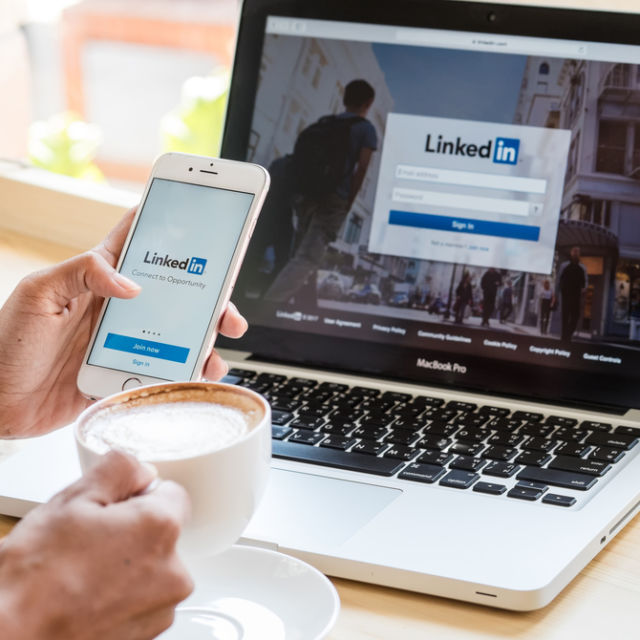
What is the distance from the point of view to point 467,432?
817mm

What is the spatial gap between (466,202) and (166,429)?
20.6 inches

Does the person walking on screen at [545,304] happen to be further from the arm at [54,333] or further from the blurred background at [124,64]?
the blurred background at [124,64]

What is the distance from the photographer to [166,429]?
533 millimetres

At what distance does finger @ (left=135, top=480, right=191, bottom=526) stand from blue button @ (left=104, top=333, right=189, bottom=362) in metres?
0.31

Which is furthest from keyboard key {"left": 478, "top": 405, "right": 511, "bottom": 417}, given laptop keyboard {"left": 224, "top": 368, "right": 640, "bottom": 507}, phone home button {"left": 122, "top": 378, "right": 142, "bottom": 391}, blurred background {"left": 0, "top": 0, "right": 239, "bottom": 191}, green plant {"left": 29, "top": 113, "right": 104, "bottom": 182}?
blurred background {"left": 0, "top": 0, "right": 239, "bottom": 191}

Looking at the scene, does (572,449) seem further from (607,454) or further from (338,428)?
(338,428)

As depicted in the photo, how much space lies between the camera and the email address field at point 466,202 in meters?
0.94

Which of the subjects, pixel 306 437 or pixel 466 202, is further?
pixel 466 202

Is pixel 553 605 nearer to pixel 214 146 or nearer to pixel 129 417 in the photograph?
pixel 129 417

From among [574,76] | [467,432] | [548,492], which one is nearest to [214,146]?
[574,76]

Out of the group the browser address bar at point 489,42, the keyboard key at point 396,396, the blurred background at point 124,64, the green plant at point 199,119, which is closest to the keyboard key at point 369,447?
the keyboard key at point 396,396

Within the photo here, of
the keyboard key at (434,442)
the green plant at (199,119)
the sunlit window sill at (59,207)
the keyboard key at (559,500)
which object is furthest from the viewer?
the green plant at (199,119)

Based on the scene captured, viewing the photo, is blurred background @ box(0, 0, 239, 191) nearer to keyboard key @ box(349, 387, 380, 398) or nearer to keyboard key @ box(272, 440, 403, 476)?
keyboard key @ box(349, 387, 380, 398)

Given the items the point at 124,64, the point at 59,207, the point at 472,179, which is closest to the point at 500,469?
the point at 472,179
